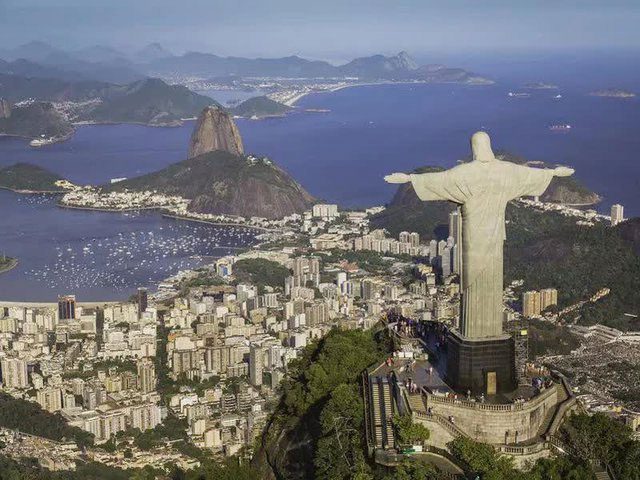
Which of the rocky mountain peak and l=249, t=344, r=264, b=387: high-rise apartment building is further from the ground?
the rocky mountain peak

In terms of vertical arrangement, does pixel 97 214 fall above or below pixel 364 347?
below

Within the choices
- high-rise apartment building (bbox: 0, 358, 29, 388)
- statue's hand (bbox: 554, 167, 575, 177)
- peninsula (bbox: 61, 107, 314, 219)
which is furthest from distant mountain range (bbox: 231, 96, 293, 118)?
statue's hand (bbox: 554, 167, 575, 177)

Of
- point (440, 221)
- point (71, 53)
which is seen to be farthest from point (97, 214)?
point (71, 53)

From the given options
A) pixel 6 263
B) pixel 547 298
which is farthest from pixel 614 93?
pixel 547 298

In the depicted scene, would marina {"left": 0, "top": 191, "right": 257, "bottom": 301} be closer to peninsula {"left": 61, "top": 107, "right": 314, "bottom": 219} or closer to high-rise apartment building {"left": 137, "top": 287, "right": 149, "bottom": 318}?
peninsula {"left": 61, "top": 107, "right": 314, "bottom": 219}

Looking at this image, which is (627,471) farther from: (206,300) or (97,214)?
(97,214)
